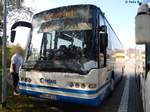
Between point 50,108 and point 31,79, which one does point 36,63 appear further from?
point 50,108

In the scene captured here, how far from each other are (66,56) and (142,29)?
4567 mm

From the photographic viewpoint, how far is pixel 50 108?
9.69 meters

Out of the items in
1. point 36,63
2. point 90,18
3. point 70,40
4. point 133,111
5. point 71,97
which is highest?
point 90,18

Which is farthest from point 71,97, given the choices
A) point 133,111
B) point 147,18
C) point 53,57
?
point 147,18

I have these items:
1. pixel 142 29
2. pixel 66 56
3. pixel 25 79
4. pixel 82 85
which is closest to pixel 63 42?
pixel 66 56

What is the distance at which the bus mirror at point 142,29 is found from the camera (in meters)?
4.47

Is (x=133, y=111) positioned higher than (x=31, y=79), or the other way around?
(x=31, y=79)

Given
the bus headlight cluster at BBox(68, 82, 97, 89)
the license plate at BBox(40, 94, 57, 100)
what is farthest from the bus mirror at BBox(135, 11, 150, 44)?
the license plate at BBox(40, 94, 57, 100)

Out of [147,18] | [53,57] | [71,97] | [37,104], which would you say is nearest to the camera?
[147,18]

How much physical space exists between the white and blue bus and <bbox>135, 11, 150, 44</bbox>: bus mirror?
3860 mm

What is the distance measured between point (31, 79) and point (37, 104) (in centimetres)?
135

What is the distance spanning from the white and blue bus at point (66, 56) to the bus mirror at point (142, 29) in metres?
3.86

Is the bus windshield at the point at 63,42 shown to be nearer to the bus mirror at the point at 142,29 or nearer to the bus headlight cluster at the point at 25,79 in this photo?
the bus headlight cluster at the point at 25,79

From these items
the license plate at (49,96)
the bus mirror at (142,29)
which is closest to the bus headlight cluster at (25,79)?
the license plate at (49,96)
